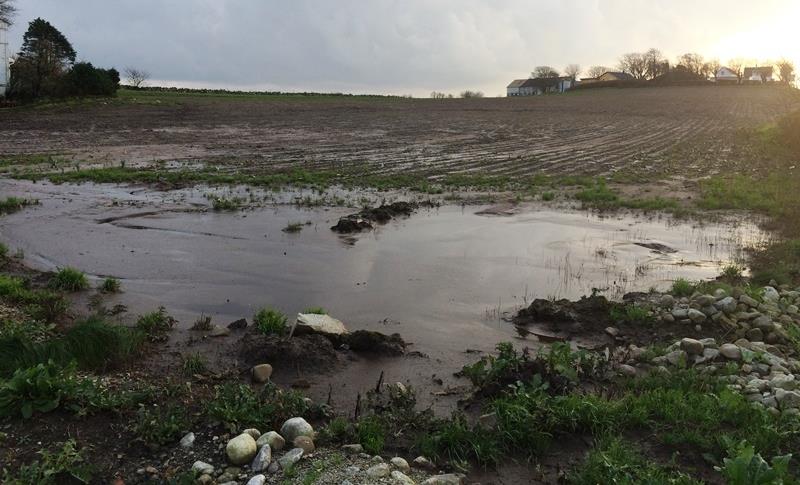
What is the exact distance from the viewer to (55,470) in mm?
3949

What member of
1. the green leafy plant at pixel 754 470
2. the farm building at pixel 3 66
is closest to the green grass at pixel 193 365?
the green leafy plant at pixel 754 470

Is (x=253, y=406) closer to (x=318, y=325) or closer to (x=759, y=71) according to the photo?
(x=318, y=325)

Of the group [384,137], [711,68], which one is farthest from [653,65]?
[384,137]

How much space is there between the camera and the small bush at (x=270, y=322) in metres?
6.84

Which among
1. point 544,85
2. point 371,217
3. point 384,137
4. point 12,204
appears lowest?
point 371,217

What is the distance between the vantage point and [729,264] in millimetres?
9625

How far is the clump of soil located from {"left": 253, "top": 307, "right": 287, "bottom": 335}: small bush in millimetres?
4673

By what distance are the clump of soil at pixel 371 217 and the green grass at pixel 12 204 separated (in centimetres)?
706

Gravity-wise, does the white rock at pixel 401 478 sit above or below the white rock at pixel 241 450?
below

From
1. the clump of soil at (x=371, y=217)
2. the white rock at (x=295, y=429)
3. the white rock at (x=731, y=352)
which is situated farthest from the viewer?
the clump of soil at (x=371, y=217)

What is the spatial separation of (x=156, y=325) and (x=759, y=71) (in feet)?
425

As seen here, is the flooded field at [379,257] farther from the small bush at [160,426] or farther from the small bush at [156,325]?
the small bush at [160,426]

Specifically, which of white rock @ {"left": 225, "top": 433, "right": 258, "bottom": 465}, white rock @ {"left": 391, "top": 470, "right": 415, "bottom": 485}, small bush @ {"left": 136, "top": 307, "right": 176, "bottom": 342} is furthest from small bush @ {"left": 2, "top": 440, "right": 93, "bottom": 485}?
small bush @ {"left": 136, "top": 307, "right": 176, "bottom": 342}

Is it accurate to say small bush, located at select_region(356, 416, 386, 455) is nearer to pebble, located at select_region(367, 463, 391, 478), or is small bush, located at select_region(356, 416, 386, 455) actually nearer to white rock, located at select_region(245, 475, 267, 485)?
pebble, located at select_region(367, 463, 391, 478)
